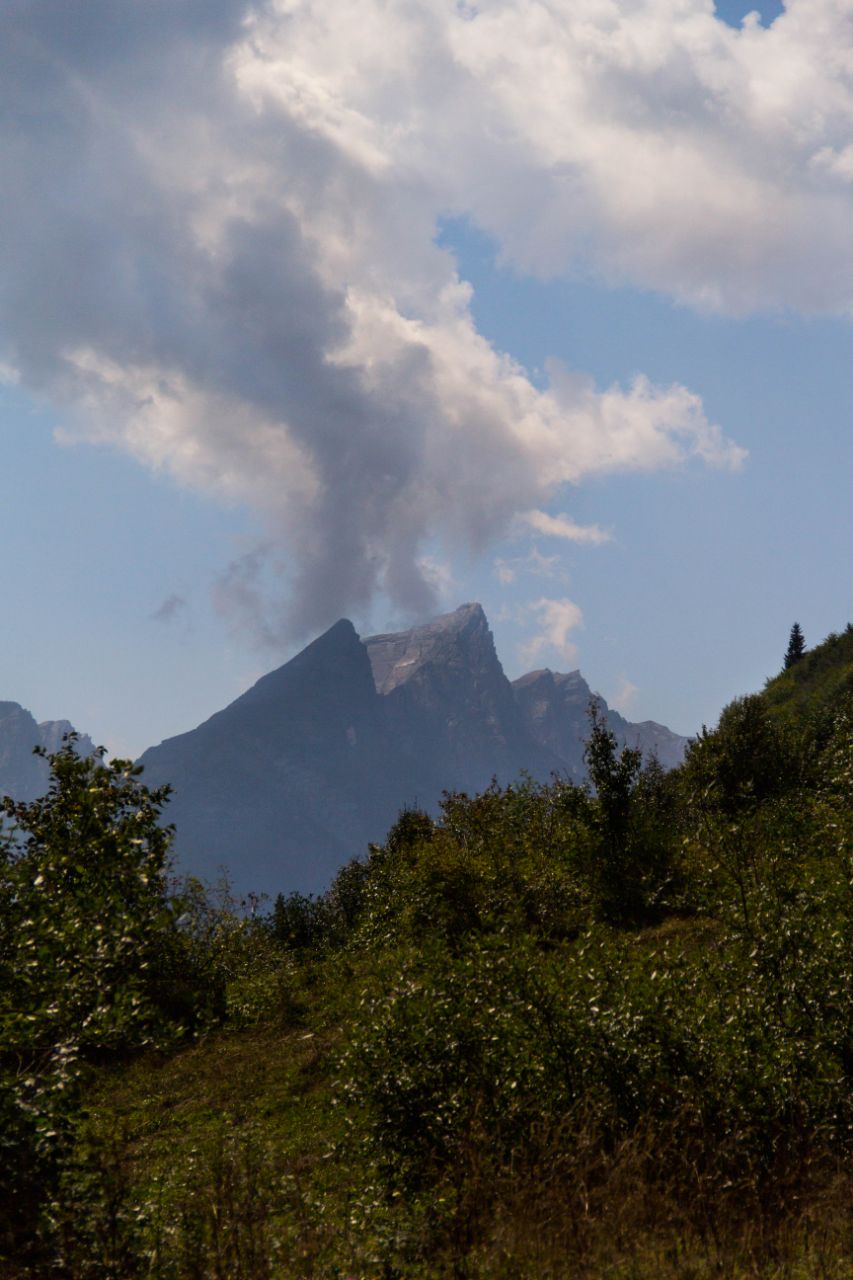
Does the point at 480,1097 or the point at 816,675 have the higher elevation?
the point at 816,675

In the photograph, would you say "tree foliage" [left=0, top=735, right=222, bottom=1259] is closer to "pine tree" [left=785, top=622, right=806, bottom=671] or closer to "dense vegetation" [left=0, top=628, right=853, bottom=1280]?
"dense vegetation" [left=0, top=628, right=853, bottom=1280]

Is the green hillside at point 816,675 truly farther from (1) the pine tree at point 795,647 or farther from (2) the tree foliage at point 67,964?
(2) the tree foliage at point 67,964

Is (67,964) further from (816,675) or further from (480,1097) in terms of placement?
(816,675)

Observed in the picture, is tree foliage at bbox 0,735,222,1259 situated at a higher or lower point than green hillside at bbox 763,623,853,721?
lower

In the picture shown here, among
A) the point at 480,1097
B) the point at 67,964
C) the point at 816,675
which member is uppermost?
the point at 816,675

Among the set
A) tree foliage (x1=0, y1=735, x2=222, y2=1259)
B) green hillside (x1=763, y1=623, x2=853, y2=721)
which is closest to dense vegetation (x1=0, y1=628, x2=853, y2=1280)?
tree foliage (x1=0, y1=735, x2=222, y2=1259)

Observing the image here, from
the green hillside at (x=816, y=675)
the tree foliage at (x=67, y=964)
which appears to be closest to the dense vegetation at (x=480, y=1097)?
the tree foliage at (x=67, y=964)

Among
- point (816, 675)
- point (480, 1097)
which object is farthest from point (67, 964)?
point (816, 675)

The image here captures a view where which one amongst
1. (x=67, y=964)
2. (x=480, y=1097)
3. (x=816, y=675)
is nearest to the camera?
(x=67, y=964)

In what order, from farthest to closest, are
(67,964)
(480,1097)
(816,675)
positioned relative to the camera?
(816,675) < (480,1097) < (67,964)

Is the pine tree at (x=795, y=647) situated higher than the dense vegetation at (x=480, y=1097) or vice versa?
the pine tree at (x=795, y=647)

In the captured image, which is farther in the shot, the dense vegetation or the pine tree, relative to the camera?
the pine tree

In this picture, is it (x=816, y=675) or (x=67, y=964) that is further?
(x=816, y=675)

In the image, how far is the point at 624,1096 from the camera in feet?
36.8
